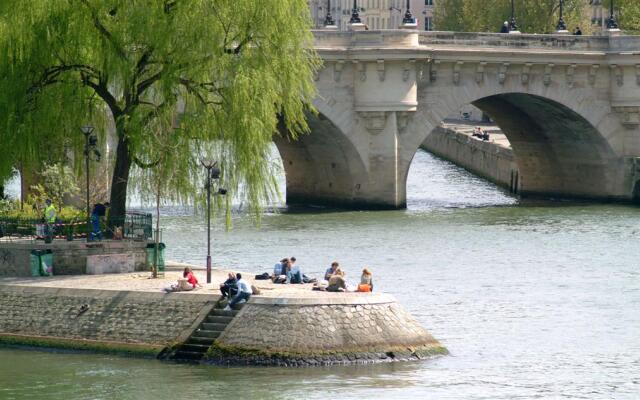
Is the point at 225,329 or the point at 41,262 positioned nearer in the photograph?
the point at 225,329

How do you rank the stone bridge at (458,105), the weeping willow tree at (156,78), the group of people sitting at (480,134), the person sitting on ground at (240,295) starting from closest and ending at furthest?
the person sitting on ground at (240,295)
the weeping willow tree at (156,78)
the stone bridge at (458,105)
the group of people sitting at (480,134)

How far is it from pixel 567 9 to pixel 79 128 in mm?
97874

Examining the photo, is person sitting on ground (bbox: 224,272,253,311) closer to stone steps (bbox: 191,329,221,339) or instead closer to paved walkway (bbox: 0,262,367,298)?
paved walkway (bbox: 0,262,367,298)

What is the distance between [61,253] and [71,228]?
4.97ft

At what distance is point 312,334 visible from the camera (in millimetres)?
50812

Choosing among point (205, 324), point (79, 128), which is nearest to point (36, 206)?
point (79, 128)

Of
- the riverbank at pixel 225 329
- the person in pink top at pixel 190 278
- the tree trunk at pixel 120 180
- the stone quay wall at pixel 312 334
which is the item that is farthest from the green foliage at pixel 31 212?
the stone quay wall at pixel 312 334

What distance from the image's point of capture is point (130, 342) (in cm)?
5247

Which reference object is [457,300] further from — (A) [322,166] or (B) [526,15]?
(B) [526,15]

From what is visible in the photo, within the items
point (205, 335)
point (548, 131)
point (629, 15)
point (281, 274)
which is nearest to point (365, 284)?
point (281, 274)

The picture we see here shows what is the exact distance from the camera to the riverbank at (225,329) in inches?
2003

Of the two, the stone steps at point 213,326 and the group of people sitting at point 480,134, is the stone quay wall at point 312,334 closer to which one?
the stone steps at point 213,326

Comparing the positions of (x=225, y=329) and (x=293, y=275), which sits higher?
(x=293, y=275)

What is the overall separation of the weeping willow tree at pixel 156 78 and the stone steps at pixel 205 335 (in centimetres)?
762
